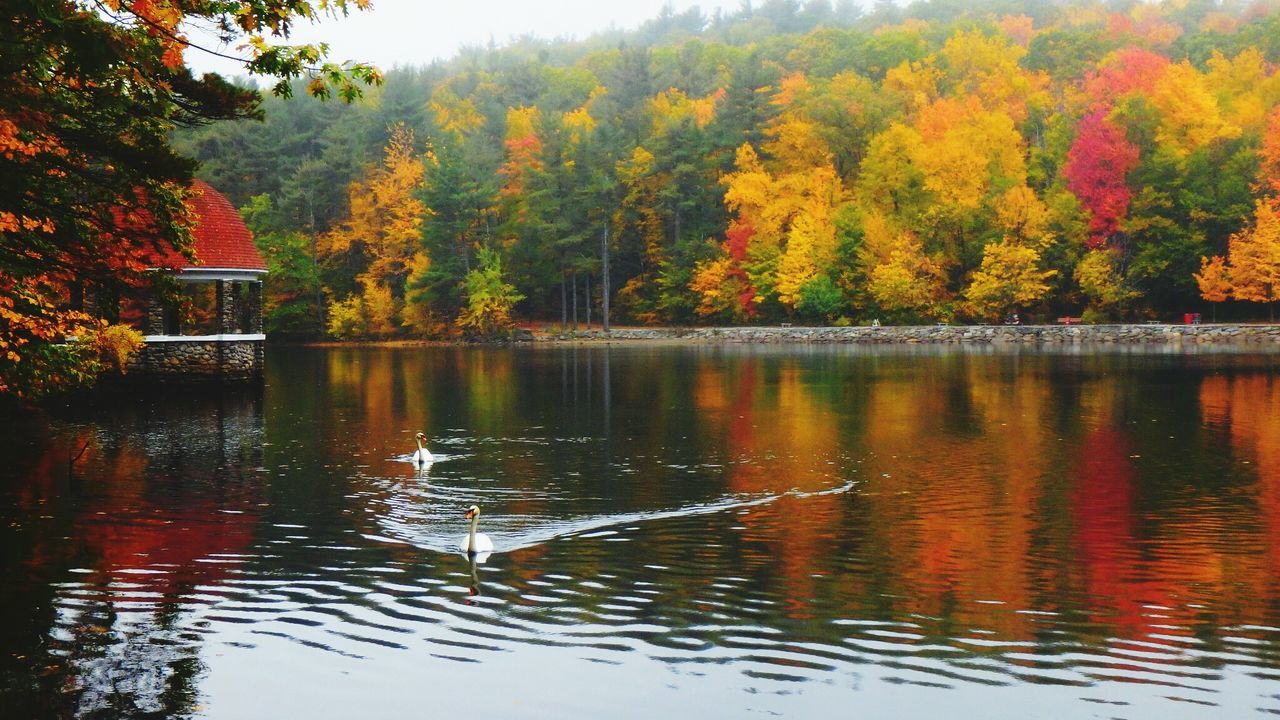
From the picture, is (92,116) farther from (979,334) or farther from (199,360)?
(979,334)

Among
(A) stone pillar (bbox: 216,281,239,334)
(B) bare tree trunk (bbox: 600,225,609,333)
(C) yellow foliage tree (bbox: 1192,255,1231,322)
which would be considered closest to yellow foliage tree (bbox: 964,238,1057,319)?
(C) yellow foliage tree (bbox: 1192,255,1231,322)

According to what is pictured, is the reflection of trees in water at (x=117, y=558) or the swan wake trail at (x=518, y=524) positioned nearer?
the reflection of trees in water at (x=117, y=558)

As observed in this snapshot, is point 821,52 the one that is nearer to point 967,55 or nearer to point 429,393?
point 967,55

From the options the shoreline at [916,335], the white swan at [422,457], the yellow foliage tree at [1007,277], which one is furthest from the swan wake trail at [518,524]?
the yellow foliage tree at [1007,277]

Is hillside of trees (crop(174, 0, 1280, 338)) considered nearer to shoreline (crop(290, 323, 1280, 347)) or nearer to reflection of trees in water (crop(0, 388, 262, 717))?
shoreline (crop(290, 323, 1280, 347))

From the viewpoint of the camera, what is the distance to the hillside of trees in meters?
65.7

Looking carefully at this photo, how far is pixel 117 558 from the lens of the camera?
13.3 m

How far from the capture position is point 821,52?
103 m

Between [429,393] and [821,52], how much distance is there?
74.0 metres

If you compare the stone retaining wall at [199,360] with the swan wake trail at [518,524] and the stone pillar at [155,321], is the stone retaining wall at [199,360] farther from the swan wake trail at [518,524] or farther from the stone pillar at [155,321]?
the swan wake trail at [518,524]

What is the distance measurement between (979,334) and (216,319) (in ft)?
146

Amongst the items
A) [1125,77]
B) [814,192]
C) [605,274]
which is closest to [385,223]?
[605,274]

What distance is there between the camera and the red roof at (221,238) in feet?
120

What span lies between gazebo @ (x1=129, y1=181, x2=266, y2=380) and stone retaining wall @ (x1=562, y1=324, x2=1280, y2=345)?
39947mm
